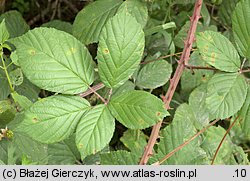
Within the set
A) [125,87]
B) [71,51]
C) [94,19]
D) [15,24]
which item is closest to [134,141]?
[125,87]

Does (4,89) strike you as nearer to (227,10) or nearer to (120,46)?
(120,46)

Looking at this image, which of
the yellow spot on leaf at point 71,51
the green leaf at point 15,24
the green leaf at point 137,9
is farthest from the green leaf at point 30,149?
the green leaf at point 15,24

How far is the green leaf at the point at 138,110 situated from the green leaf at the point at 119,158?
20 cm

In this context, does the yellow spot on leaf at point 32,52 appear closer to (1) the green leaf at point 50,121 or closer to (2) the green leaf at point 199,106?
(1) the green leaf at point 50,121

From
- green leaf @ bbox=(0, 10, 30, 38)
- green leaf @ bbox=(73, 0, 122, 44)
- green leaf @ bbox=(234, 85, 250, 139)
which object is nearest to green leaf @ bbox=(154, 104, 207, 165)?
green leaf @ bbox=(234, 85, 250, 139)

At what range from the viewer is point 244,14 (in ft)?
3.43

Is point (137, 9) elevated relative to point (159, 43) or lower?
elevated

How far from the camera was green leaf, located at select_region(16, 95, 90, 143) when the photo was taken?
0.95 metres

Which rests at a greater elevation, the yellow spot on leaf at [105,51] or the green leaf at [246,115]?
the yellow spot on leaf at [105,51]

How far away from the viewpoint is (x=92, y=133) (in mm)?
939

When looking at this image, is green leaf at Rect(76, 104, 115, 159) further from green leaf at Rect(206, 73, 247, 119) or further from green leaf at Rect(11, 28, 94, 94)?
green leaf at Rect(206, 73, 247, 119)

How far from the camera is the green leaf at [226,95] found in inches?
39.4

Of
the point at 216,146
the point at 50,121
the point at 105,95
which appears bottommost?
the point at 216,146

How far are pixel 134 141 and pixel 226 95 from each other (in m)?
0.49
